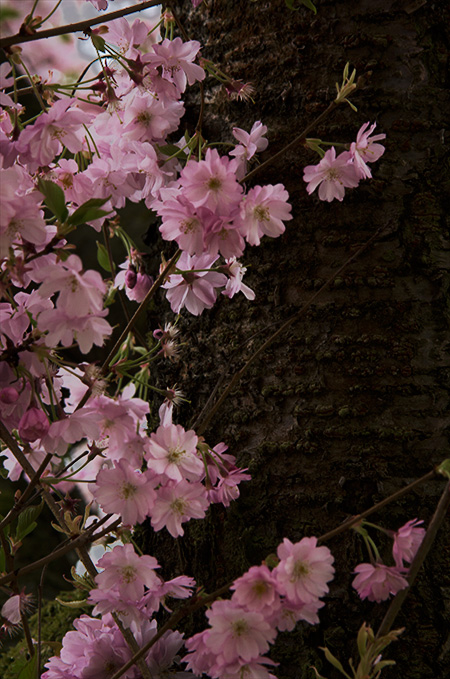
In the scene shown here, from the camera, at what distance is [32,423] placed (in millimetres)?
686

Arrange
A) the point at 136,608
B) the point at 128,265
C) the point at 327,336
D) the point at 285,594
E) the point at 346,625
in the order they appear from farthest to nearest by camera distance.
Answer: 1. the point at 128,265
2. the point at 327,336
3. the point at 346,625
4. the point at 136,608
5. the point at 285,594

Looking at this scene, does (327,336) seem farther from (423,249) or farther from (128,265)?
(128,265)

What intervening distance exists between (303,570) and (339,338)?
39 cm

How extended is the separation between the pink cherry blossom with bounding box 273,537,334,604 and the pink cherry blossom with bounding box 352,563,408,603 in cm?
6

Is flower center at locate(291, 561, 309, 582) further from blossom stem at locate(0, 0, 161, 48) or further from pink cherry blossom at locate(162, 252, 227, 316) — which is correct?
blossom stem at locate(0, 0, 161, 48)

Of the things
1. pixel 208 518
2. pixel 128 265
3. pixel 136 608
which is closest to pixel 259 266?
pixel 128 265

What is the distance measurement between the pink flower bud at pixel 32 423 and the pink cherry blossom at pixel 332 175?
1.37ft

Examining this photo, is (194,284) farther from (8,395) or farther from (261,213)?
(8,395)

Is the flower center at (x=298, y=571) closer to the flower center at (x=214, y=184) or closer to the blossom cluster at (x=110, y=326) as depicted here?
the blossom cluster at (x=110, y=326)

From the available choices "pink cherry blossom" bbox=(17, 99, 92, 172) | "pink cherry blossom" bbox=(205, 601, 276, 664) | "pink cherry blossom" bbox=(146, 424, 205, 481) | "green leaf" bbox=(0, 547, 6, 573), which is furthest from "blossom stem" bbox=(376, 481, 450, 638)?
"pink cherry blossom" bbox=(17, 99, 92, 172)

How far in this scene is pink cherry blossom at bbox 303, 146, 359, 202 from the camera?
2.66 feet

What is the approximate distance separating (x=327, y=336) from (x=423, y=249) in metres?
0.19

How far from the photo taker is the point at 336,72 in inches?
39.5

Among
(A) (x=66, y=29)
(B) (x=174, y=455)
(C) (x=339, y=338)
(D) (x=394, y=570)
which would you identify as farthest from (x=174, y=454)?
(A) (x=66, y=29)
